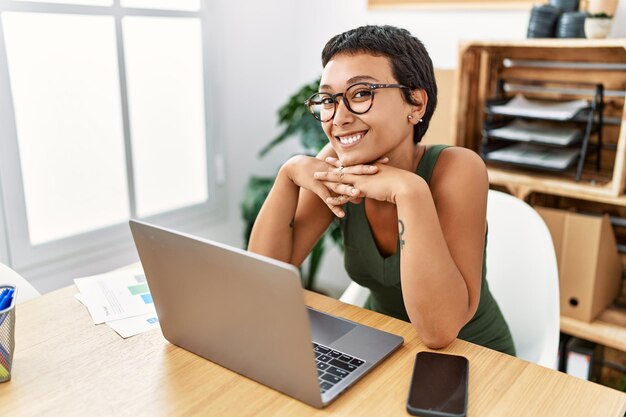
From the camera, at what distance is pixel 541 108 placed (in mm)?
1786

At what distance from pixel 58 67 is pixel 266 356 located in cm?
149

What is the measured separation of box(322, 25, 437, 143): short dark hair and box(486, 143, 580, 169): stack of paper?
76 centimetres

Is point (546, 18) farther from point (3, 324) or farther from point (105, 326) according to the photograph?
point (3, 324)

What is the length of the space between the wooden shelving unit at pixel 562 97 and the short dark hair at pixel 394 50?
0.71m

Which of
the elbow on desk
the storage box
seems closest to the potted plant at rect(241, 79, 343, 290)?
the storage box

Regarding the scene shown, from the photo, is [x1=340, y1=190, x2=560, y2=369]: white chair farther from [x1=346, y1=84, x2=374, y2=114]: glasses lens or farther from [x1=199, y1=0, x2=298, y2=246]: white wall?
[x1=199, y1=0, x2=298, y2=246]: white wall

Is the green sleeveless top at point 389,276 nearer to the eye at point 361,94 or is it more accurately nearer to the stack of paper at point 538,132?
the eye at point 361,94

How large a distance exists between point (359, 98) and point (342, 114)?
4cm

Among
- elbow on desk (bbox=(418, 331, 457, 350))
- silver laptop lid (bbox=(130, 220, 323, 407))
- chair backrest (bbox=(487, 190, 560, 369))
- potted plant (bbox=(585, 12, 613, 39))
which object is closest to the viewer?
silver laptop lid (bbox=(130, 220, 323, 407))

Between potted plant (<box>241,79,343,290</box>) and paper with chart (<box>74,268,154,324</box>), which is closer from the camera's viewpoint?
paper with chart (<box>74,268,154,324</box>)

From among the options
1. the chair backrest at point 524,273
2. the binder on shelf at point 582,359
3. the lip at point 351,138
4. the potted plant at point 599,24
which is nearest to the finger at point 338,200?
the lip at point 351,138

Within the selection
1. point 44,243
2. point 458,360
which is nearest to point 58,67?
point 44,243

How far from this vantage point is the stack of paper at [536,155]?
5.70ft

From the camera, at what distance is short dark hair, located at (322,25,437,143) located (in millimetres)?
1079
